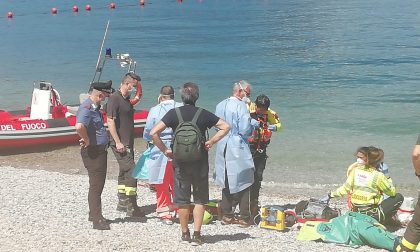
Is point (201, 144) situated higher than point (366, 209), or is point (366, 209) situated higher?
point (201, 144)

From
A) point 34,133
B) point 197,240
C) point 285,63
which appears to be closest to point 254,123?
point 197,240

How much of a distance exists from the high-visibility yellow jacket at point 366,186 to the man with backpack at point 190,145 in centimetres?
166

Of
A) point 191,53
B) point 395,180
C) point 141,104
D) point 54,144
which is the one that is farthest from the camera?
point 191,53

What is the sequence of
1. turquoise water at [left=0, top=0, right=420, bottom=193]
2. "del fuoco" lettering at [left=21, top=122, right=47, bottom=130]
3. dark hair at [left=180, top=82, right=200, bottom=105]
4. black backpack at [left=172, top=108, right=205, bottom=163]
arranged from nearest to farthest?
black backpack at [left=172, top=108, right=205, bottom=163] < dark hair at [left=180, top=82, right=200, bottom=105] < "del fuoco" lettering at [left=21, top=122, right=47, bottom=130] < turquoise water at [left=0, top=0, right=420, bottom=193]

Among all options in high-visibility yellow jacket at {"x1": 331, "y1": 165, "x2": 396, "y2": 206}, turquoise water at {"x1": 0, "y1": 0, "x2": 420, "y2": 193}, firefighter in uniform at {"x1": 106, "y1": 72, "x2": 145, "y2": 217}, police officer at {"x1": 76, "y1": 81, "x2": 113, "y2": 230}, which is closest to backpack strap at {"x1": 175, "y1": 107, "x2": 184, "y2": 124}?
police officer at {"x1": 76, "y1": 81, "x2": 113, "y2": 230}

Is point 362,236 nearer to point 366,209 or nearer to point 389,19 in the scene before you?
point 366,209

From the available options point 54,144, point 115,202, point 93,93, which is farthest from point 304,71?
point 93,93

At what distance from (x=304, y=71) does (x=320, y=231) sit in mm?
22535

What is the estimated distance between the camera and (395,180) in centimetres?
1232

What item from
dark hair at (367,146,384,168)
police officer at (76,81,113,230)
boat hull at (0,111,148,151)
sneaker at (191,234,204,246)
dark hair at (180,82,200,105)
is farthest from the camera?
boat hull at (0,111,148,151)

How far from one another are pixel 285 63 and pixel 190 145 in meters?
26.1

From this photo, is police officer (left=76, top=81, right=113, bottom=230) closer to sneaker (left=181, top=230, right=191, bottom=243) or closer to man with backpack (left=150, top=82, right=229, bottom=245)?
man with backpack (left=150, top=82, right=229, bottom=245)

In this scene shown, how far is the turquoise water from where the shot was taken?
52.9ft

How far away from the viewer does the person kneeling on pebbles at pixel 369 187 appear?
7.30 m
